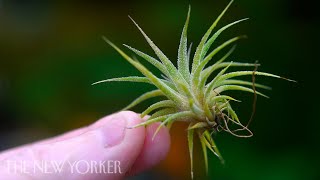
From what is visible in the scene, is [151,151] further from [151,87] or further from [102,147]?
[151,87]

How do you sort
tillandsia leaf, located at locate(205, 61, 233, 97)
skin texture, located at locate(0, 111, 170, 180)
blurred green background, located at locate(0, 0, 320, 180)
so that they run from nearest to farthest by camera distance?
tillandsia leaf, located at locate(205, 61, 233, 97), skin texture, located at locate(0, 111, 170, 180), blurred green background, located at locate(0, 0, 320, 180)

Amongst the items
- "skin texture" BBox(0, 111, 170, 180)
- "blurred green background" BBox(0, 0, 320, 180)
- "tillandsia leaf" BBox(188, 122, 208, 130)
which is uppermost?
"blurred green background" BBox(0, 0, 320, 180)

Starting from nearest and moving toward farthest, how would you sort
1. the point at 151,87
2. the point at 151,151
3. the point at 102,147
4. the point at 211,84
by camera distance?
1. the point at 211,84
2. the point at 102,147
3. the point at 151,151
4. the point at 151,87

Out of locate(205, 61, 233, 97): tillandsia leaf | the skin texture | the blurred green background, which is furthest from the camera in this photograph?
the blurred green background

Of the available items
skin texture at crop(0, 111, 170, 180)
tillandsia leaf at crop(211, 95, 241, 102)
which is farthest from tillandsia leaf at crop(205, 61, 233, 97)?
skin texture at crop(0, 111, 170, 180)

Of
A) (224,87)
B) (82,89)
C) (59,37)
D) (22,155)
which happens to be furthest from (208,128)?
(59,37)

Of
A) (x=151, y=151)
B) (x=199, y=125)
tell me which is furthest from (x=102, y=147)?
(x=199, y=125)

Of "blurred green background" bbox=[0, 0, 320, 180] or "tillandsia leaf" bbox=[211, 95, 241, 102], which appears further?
"blurred green background" bbox=[0, 0, 320, 180]

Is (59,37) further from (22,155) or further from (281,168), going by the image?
(22,155)

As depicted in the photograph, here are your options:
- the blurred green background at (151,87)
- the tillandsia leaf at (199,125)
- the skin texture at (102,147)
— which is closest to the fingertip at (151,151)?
the skin texture at (102,147)

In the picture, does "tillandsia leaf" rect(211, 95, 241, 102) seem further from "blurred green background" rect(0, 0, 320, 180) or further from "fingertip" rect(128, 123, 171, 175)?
"blurred green background" rect(0, 0, 320, 180)
